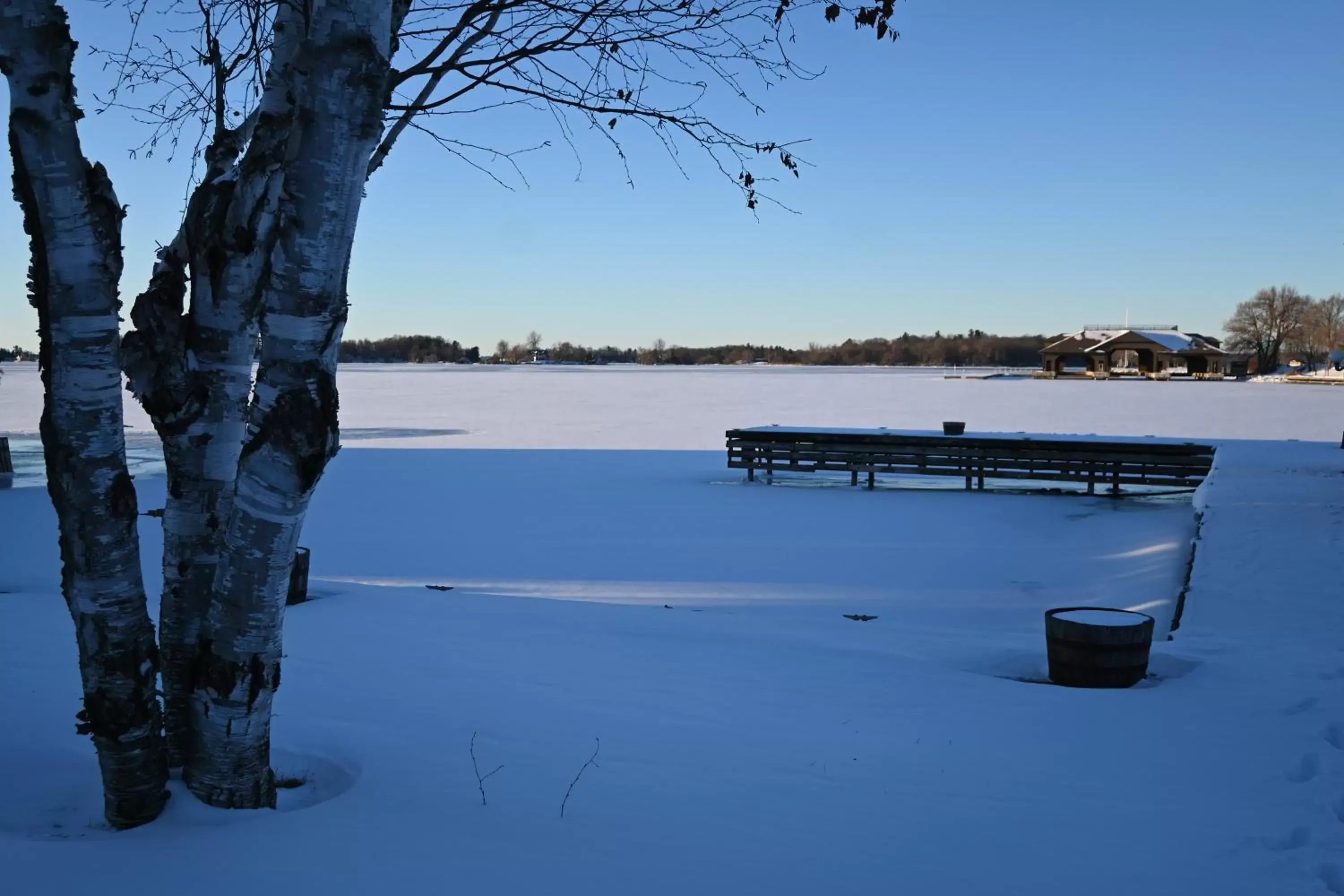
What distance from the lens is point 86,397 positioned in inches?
132

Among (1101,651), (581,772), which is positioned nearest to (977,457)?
(1101,651)

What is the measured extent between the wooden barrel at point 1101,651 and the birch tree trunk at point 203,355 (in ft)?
15.7

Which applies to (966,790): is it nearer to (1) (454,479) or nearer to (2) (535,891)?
(2) (535,891)

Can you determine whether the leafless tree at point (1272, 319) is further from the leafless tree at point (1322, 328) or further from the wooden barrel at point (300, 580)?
the wooden barrel at point (300, 580)

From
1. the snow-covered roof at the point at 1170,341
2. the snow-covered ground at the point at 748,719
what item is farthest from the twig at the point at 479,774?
the snow-covered roof at the point at 1170,341

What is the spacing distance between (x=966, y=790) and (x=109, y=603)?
338 centimetres

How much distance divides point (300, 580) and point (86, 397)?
5.10 metres

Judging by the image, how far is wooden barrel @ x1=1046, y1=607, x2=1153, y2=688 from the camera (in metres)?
6.28

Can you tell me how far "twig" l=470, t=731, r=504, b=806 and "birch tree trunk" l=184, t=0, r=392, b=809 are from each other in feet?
3.74

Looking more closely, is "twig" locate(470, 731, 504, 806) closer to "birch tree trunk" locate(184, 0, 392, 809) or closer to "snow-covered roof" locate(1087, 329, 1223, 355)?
"birch tree trunk" locate(184, 0, 392, 809)

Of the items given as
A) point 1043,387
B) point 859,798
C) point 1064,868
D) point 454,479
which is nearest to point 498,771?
point 859,798

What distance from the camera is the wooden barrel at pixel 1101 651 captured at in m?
6.28

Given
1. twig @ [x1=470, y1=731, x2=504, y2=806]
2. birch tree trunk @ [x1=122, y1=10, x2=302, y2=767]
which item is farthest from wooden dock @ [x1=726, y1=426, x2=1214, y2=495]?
birch tree trunk @ [x1=122, y1=10, x2=302, y2=767]

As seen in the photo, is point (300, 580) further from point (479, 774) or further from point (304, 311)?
point (304, 311)
